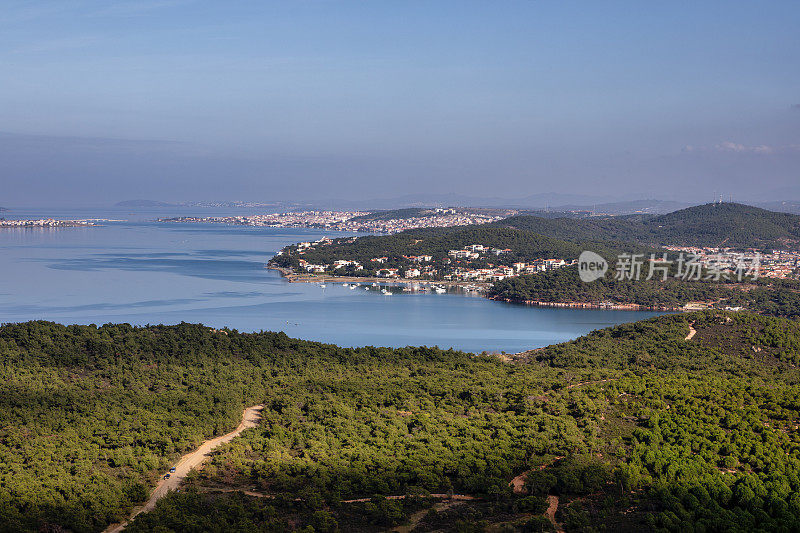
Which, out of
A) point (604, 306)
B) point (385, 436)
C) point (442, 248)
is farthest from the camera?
point (442, 248)

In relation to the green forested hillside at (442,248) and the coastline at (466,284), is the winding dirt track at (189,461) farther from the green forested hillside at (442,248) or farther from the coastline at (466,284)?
the green forested hillside at (442,248)

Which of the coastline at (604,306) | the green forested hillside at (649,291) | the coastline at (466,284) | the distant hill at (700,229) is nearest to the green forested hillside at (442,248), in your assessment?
the coastline at (466,284)

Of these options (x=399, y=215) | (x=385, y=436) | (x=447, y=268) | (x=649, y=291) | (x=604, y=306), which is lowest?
(x=604, y=306)

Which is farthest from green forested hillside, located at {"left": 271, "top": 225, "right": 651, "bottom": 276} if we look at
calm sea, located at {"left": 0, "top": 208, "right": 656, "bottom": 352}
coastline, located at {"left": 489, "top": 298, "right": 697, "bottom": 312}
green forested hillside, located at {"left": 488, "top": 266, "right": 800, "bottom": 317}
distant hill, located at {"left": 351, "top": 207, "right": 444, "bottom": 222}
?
distant hill, located at {"left": 351, "top": 207, "right": 444, "bottom": 222}

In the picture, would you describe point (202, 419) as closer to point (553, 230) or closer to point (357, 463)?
point (357, 463)

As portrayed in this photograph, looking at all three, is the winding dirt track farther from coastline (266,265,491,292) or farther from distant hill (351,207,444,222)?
distant hill (351,207,444,222)

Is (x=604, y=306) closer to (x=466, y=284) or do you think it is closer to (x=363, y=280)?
(x=466, y=284)

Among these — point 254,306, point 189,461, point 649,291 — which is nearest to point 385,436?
point 189,461
